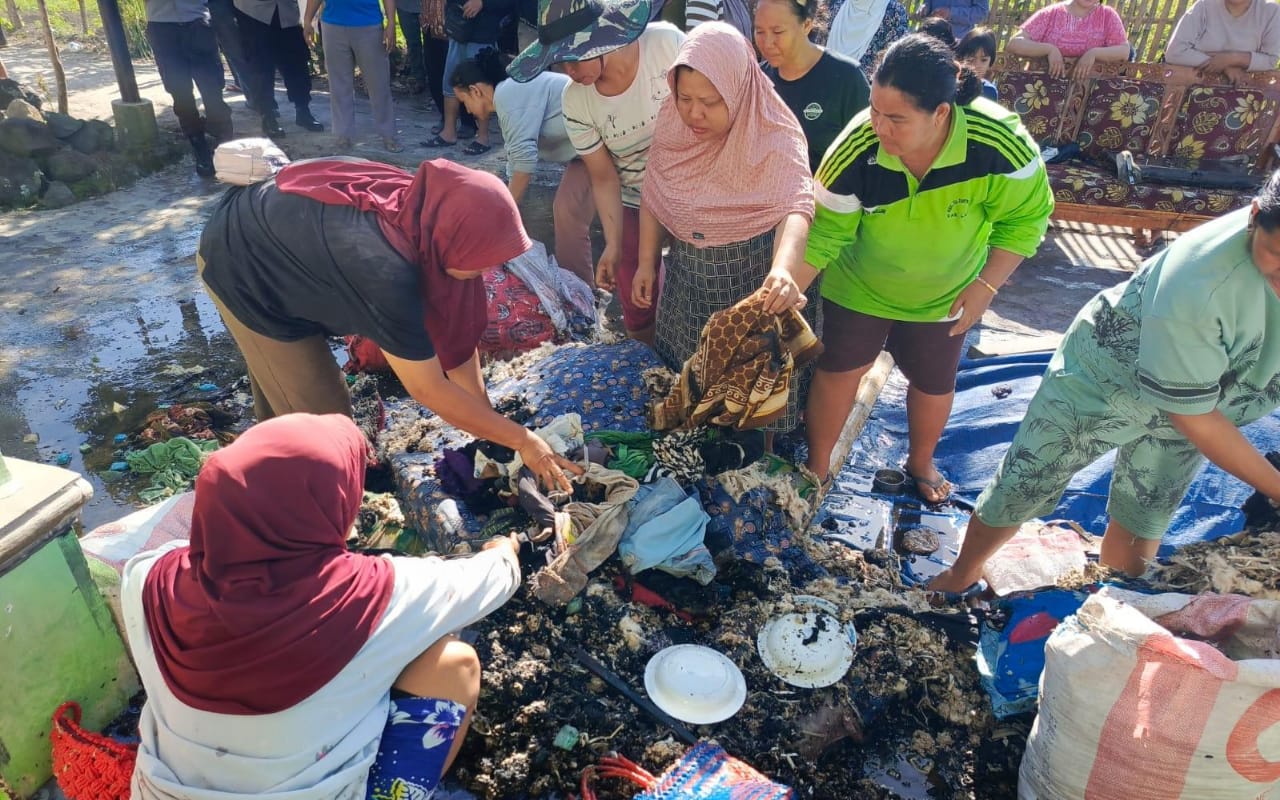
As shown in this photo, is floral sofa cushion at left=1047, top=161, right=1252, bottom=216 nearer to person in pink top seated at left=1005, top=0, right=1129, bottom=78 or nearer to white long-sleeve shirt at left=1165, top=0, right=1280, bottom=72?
person in pink top seated at left=1005, top=0, right=1129, bottom=78

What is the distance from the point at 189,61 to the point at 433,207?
5.34 meters

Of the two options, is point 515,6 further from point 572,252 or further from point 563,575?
point 563,575

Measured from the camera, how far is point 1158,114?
6020 mm

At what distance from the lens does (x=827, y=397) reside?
308 cm

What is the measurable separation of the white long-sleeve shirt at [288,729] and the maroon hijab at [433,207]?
922mm

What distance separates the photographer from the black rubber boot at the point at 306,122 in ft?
23.7

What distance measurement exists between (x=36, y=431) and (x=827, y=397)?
3397 millimetres

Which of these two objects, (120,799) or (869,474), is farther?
(869,474)

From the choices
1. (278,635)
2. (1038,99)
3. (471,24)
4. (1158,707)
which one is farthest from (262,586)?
(1038,99)

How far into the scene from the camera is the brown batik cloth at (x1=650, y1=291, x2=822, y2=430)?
8.00 feet

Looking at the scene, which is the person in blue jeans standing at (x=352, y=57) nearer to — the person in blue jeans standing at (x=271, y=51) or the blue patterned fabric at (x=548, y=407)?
the person in blue jeans standing at (x=271, y=51)

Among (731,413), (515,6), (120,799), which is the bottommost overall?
(120,799)

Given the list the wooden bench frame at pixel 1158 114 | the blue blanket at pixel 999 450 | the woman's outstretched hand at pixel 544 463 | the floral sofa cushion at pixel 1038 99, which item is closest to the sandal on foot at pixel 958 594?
the blue blanket at pixel 999 450

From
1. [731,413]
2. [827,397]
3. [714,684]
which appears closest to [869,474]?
[827,397]
